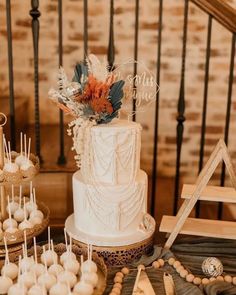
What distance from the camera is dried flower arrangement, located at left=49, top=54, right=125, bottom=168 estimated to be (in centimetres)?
183

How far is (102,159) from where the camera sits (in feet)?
6.20

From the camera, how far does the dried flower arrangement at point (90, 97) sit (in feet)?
6.02

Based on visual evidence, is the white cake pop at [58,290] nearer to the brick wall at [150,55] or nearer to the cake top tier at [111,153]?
the cake top tier at [111,153]

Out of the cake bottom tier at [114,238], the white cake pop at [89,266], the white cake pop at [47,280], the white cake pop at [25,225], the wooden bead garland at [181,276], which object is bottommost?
the wooden bead garland at [181,276]

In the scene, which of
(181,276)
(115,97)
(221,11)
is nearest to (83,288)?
(181,276)

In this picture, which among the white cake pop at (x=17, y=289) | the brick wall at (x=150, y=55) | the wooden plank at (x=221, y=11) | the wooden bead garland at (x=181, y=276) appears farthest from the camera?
the brick wall at (x=150, y=55)

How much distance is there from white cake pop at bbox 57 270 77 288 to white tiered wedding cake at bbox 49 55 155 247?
220 millimetres

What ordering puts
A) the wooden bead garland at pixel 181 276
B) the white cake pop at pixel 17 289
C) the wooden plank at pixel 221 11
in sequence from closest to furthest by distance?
the white cake pop at pixel 17 289 < the wooden bead garland at pixel 181 276 < the wooden plank at pixel 221 11

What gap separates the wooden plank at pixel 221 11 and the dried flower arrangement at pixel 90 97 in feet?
1.84

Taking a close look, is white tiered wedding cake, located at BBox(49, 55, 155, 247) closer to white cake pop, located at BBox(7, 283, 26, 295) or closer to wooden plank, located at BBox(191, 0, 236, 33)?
white cake pop, located at BBox(7, 283, 26, 295)

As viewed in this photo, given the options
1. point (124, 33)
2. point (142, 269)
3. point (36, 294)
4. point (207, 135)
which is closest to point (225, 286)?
point (142, 269)

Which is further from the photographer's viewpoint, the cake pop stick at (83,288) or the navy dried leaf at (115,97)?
the navy dried leaf at (115,97)

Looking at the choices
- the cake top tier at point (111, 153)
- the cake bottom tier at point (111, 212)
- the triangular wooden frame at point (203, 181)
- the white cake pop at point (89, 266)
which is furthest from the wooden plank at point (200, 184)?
the white cake pop at point (89, 266)

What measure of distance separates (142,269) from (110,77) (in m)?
0.68
